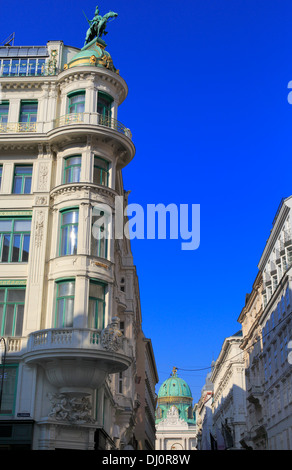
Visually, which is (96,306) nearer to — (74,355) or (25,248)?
(74,355)

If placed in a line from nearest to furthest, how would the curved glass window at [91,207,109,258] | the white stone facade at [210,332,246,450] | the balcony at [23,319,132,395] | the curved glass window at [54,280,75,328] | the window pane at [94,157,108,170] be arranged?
the balcony at [23,319,132,395] → the curved glass window at [54,280,75,328] → the curved glass window at [91,207,109,258] → the window pane at [94,157,108,170] → the white stone facade at [210,332,246,450]

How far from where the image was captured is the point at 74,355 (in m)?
31.3

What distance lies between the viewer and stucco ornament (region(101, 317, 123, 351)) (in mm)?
32188

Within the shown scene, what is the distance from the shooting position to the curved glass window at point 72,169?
3652cm

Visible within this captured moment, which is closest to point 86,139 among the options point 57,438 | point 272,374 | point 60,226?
point 60,226

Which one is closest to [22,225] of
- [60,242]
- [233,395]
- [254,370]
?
[60,242]

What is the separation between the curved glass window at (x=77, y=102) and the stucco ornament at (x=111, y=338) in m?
13.9

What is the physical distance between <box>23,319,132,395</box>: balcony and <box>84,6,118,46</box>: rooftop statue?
21.2 m

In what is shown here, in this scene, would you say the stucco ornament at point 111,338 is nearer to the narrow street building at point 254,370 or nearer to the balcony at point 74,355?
the balcony at point 74,355

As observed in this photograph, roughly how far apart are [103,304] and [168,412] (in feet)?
529


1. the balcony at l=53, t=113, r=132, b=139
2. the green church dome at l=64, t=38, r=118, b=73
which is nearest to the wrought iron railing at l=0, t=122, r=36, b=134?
the balcony at l=53, t=113, r=132, b=139

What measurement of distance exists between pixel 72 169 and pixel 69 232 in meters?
4.22

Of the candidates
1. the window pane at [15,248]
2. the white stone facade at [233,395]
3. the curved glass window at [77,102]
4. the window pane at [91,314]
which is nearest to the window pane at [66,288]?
the window pane at [91,314]

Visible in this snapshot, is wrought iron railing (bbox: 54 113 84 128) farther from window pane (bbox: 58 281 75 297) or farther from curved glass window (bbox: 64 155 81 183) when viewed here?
window pane (bbox: 58 281 75 297)
